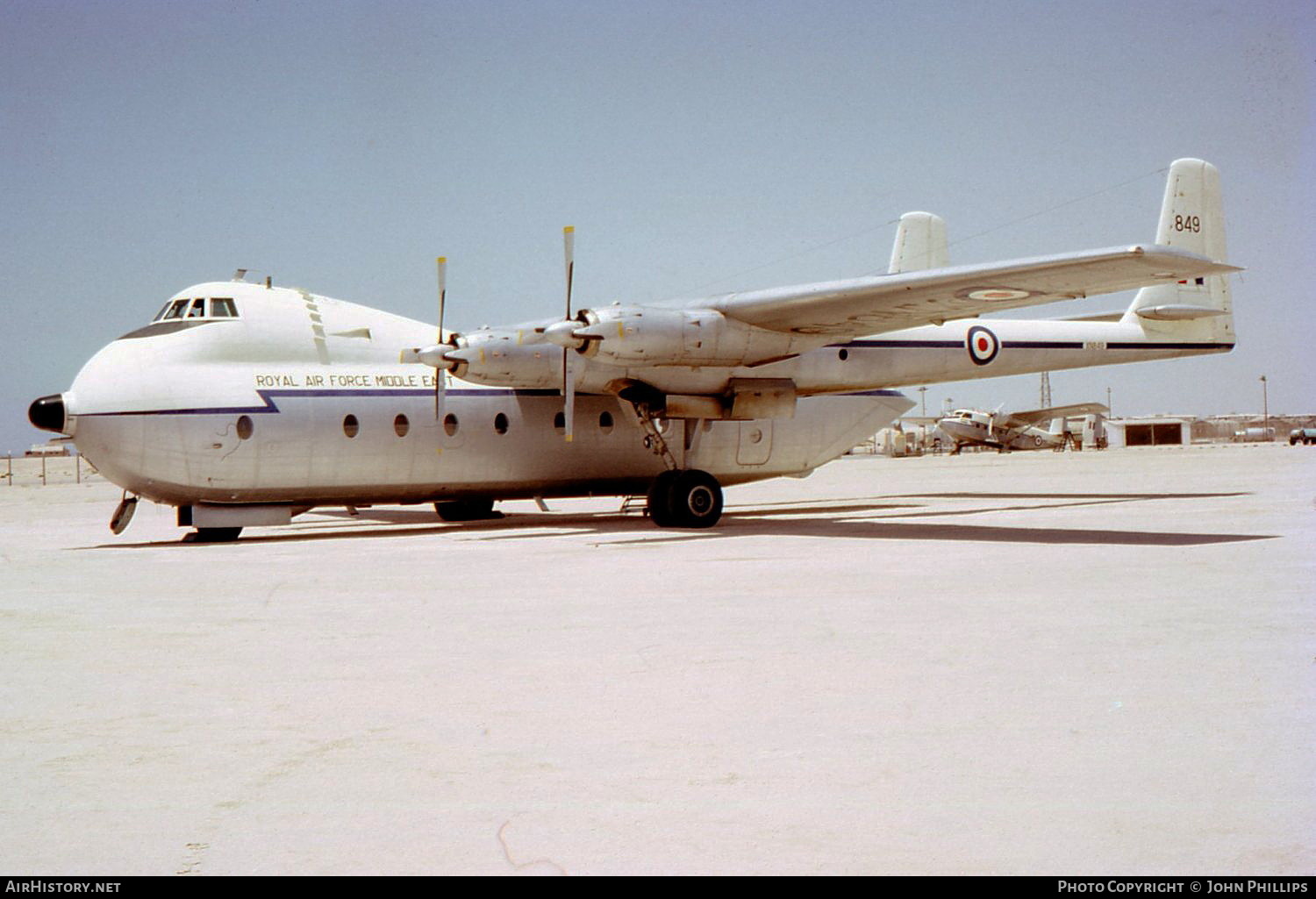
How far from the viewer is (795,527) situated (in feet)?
58.7

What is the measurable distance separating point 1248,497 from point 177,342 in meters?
19.8

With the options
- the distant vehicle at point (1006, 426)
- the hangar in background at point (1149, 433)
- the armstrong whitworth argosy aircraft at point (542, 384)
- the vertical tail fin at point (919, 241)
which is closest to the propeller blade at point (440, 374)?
the armstrong whitworth argosy aircraft at point (542, 384)

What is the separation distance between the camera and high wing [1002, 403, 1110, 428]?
Result: 72000 millimetres

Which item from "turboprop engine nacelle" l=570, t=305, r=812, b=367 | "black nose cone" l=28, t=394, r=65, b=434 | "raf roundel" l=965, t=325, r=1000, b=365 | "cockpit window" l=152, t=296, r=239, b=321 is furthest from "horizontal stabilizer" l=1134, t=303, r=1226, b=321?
"black nose cone" l=28, t=394, r=65, b=434

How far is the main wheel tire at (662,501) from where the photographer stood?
18.7 m

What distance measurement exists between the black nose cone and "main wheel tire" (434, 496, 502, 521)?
7.25m

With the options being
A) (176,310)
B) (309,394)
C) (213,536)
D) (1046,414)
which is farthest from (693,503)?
(1046,414)

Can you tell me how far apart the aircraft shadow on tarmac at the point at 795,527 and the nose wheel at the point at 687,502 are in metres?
0.44

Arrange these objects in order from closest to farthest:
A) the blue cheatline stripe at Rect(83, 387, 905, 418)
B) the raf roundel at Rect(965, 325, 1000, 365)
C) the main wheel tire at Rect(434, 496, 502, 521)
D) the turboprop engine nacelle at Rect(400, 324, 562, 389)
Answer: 1. the blue cheatline stripe at Rect(83, 387, 905, 418)
2. the turboprop engine nacelle at Rect(400, 324, 562, 389)
3. the raf roundel at Rect(965, 325, 1000, 365)
4. the main wheel tire at Rect(434, 496, 502, 521)

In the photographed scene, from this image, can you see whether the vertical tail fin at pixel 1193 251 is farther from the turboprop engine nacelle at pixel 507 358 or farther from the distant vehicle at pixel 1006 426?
the distant vehicle at pixel 1006 426

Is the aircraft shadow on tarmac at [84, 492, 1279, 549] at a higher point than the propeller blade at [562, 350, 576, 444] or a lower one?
lower

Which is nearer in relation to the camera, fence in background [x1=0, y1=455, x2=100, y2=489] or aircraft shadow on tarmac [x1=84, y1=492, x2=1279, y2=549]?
aircraft shadow on tarmac [x1=84, y1=492, x2=1279, y2=549]

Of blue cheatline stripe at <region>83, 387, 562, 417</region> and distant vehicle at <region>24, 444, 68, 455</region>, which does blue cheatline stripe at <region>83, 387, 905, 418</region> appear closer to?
blue cheatline stripe at <region>83, 387, 562, 417</region>
